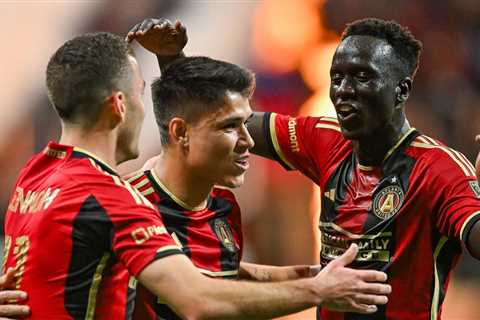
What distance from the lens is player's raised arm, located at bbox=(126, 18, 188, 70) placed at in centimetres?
343

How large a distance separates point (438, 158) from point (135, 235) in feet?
4.18

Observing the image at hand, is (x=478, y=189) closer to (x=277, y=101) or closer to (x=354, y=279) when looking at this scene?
(x=354, y=279)

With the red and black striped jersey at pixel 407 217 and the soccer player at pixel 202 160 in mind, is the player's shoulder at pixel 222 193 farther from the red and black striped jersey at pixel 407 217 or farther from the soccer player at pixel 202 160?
the red and black striped jersey at pixel 407 217

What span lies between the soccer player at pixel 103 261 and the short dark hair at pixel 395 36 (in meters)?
1.16

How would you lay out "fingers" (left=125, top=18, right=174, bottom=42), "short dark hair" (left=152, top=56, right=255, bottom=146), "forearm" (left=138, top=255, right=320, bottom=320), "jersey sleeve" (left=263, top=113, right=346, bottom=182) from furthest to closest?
"jersey sleeve" (left=263, top=113, right=346, bottom=182) → "fingers" (left=125, top=18, right=174, bottom=42) → "short dark hair" (left=152, top=56, right=255, bottom=146) → "forearm" (left=138, top=255, right=320, bottom=320)

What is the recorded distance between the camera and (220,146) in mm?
3125

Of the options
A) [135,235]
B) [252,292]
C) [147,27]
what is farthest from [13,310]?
[147,27]

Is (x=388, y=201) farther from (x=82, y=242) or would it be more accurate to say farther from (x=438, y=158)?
(x=82, y=242)

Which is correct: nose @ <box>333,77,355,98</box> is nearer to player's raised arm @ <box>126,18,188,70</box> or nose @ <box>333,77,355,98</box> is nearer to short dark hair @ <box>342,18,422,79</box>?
short dark hair @ <box>342,18,422,79</box>

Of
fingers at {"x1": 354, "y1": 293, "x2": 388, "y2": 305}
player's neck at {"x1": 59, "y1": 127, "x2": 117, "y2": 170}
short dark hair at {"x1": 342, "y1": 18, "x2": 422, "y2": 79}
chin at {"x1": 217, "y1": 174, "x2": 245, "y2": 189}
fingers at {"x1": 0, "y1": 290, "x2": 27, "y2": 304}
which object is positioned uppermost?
short dark hair at {"x1": 342, "y1": 18, "x2": 422, "y2": 79}

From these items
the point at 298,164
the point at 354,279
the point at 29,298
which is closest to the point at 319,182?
the point at 298,164

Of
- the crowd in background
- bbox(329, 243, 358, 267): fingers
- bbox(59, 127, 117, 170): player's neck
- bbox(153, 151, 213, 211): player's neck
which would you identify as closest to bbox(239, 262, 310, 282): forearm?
bbox(153, 151, 213, 211): player's neck

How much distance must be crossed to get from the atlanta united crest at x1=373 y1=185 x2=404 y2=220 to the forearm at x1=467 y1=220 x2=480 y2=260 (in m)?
0.34

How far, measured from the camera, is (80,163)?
252 cm
